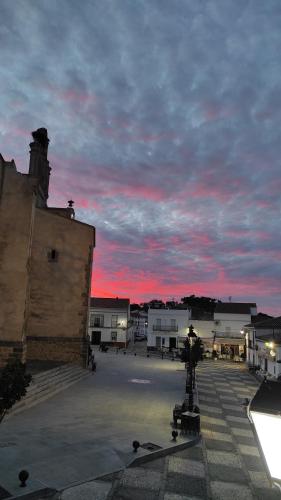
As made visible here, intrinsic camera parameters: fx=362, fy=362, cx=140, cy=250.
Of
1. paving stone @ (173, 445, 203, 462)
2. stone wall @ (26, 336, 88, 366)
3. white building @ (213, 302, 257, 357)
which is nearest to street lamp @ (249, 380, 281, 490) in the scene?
paving stone @ (173, 445, 203, 462)

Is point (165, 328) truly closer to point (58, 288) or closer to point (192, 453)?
point (58, 288)

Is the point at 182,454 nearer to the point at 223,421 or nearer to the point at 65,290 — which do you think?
the point at 223,421

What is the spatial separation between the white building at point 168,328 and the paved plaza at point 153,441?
3279 cm

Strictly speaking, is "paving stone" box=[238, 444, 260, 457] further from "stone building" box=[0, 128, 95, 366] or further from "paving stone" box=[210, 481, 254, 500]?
"stone building" box=[0, 128, 95, 366]

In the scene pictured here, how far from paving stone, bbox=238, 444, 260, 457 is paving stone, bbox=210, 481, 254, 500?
2.64 m

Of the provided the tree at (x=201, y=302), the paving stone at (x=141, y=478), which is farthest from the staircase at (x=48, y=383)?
the tree at (x=201, y=302)

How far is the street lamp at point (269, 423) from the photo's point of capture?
142 inches

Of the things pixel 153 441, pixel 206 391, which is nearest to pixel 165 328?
pixel 206 391

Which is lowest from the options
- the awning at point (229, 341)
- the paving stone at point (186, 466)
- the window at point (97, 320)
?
the paving stone at point (186, 466)

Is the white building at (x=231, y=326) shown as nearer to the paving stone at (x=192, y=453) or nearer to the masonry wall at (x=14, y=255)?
the masonry wall at (x=14, y=255)

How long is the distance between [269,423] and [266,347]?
27678 millimetres

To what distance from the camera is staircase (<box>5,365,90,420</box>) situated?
48.9ft

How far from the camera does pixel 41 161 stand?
32.4 meters

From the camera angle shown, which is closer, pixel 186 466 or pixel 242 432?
pixel 186 466
